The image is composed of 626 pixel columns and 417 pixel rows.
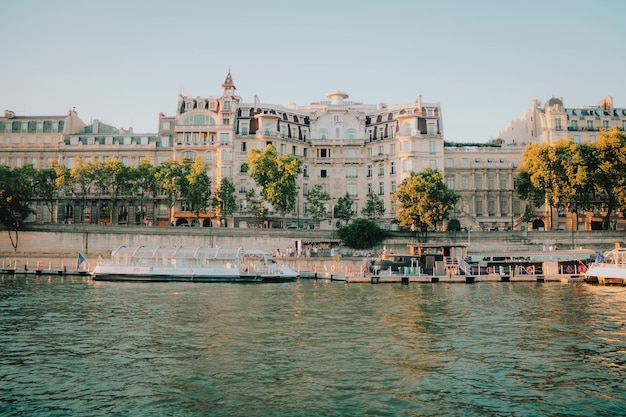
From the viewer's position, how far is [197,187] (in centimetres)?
8262

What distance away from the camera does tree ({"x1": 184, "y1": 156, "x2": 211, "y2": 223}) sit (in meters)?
82.5

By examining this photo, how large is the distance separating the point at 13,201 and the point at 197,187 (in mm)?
23430

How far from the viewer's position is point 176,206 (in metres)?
92.8

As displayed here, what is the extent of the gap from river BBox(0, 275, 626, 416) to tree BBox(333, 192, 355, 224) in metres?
44.3

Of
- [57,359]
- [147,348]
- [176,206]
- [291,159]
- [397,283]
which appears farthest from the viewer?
[176,206]

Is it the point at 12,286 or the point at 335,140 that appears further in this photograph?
the point at 335,140

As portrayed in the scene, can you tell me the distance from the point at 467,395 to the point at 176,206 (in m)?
77.4

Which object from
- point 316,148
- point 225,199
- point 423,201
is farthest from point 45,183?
point 423,201

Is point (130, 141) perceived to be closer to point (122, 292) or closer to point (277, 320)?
point (122, 292)

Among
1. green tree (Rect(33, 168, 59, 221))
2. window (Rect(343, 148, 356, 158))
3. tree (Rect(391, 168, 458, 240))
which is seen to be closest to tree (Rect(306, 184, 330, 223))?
window (Rect(343, 148, 356, 158))

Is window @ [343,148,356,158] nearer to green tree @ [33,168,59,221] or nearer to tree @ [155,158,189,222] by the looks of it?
tree @ [155,158,189,222]

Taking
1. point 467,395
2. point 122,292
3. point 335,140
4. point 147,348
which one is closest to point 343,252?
point 335,140

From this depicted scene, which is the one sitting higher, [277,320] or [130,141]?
[130,141]

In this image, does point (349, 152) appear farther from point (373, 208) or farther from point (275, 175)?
point (275, 175)
